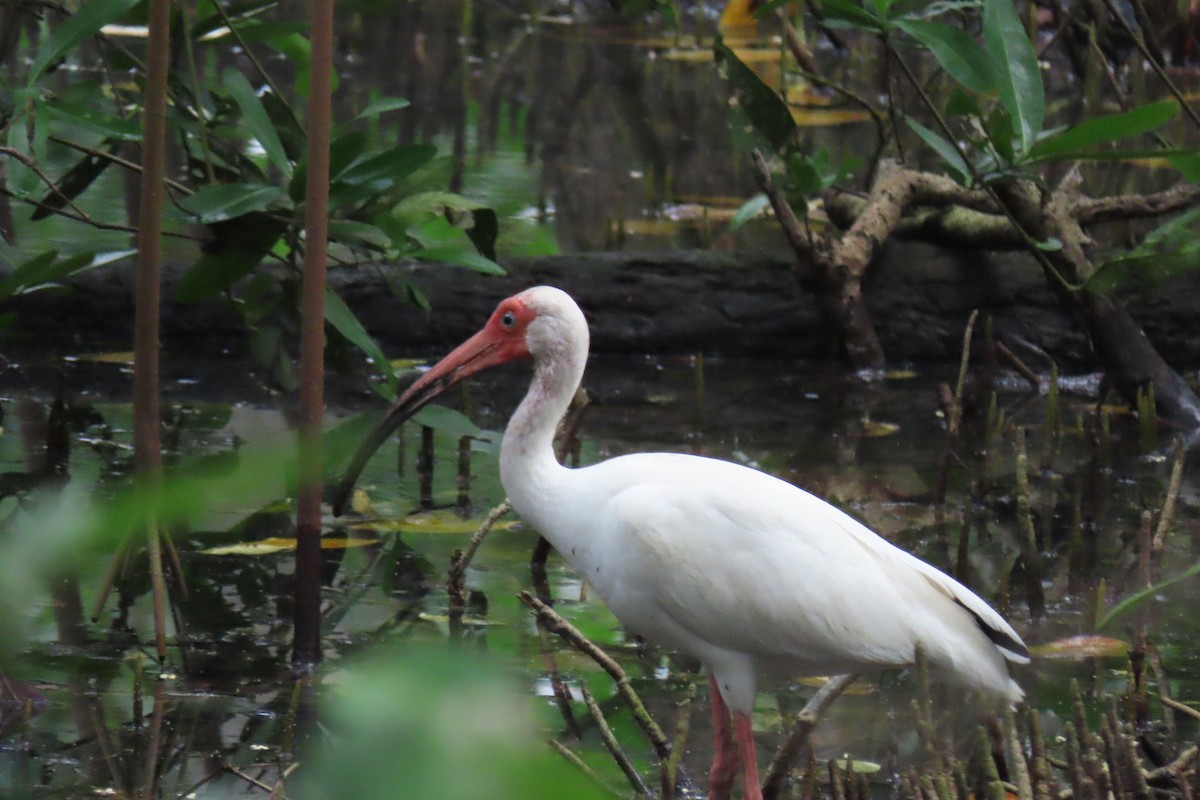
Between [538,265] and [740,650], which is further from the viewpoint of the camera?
[538,265]

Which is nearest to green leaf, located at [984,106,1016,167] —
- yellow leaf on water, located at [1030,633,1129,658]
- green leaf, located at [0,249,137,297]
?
yellow leaf on water, located at [1030,633,1129,658]

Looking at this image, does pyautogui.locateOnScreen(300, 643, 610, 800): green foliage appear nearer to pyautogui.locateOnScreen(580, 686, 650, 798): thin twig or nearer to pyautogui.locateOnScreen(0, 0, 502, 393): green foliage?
pyautogui.locateOnScreen(580, 686, 650, 798): thin twig

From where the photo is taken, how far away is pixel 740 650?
11.5ft

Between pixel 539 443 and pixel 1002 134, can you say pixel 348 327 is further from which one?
pixel 1002 134

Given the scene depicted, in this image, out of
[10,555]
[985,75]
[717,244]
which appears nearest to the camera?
[10,555]

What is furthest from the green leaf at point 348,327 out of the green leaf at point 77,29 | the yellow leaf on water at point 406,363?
the yellow leaf on water at point 406,363

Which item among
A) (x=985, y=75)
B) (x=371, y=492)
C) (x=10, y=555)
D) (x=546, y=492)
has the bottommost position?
(x=371, y=492)

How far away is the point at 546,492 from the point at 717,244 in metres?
5.78

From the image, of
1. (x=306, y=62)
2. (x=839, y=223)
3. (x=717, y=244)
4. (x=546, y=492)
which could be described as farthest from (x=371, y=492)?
(x=717, y=244)

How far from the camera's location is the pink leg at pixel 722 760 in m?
3.53

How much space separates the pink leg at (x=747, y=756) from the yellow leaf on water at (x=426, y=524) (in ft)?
5.87

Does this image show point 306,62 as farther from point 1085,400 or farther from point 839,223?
point 1085,400

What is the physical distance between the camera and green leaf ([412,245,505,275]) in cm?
477

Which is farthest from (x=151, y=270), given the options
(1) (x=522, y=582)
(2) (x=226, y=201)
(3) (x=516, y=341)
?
(1) (x=522, y=582)
